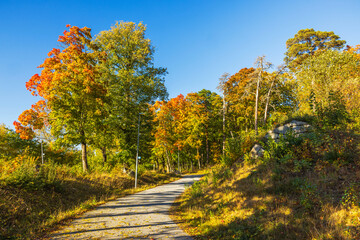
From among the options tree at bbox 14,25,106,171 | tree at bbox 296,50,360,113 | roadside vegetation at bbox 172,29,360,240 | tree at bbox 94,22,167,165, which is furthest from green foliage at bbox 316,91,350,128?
tree at bbox 14,25,106,171

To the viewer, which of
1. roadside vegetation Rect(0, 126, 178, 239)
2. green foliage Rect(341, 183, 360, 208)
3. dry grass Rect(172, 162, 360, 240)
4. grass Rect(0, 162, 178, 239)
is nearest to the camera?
dry grass Rect(172, 162, 360, 240)

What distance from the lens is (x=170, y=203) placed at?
35.6ft

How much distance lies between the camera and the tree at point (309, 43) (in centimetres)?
3053

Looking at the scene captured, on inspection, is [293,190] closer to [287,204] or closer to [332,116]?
[287,204]

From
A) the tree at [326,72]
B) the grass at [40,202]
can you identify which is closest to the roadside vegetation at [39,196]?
the grass at [40,202]

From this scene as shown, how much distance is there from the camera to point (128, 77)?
16.4m

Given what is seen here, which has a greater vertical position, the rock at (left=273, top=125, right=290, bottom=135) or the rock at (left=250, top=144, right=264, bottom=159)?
the rock at (left=273, top=125, right=290, bottom=135)

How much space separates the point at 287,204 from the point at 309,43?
122ft

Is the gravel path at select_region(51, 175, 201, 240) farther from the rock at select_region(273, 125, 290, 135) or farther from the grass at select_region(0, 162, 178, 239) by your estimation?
the rock at select_region(273, 125, 290, 135)

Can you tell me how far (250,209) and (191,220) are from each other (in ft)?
8.32

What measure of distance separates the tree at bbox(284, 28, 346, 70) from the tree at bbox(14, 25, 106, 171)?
31.1 metres

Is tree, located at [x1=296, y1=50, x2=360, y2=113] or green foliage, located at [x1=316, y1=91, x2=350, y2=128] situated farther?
tree, located at [x1=296, y1=50, x2=360, y2=113]

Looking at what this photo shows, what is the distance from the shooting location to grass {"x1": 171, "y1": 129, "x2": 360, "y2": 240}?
14.9 ft

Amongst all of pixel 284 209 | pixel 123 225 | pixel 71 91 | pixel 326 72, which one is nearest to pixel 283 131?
pixel 284 209
